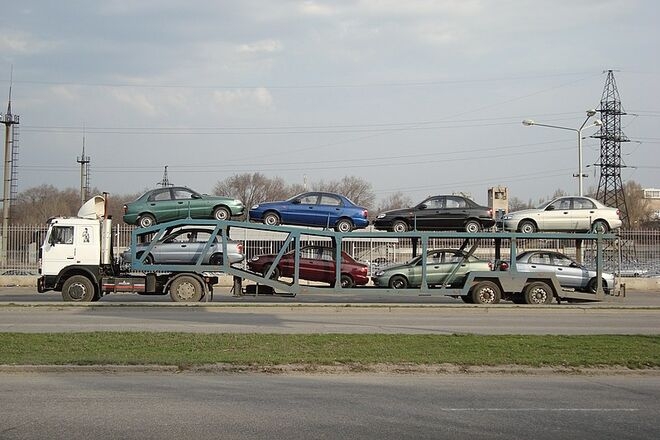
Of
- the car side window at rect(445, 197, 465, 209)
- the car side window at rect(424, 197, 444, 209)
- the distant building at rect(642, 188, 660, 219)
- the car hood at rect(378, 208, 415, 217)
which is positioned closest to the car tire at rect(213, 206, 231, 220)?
the car hood at rect(378, 208, 415, 217)

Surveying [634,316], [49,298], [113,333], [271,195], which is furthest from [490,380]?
[271,195]

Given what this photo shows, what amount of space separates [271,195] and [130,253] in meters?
42.8

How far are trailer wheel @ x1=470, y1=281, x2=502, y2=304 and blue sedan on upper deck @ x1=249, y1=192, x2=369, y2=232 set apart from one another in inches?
167

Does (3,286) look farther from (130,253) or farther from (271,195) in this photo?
(271,195)

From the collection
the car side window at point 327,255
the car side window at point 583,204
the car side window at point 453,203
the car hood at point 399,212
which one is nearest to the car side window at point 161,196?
the car side window at point 327,255

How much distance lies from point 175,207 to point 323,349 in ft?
39.9

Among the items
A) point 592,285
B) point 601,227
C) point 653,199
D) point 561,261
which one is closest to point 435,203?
point 561,261

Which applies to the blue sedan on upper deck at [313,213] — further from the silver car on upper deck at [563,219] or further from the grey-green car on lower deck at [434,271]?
the silver car on upper deck at [563,219]

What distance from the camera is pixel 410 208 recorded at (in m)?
23.8

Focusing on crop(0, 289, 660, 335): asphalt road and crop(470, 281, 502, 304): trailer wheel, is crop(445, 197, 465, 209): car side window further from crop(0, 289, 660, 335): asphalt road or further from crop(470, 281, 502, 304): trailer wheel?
crop(0, 289, 660, 335): asphalt road

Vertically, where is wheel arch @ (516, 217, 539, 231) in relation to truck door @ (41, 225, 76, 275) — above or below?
above

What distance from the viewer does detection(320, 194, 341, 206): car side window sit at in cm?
2336

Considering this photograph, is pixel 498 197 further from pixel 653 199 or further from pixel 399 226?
pixel 653 199

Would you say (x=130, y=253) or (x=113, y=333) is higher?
(x=130, y=253)
